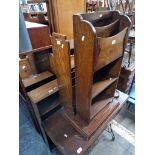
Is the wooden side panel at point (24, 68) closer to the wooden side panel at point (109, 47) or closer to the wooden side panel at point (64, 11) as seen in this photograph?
the wooden side panel at point (64, 11)

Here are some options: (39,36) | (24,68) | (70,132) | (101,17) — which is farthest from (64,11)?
(70,132)

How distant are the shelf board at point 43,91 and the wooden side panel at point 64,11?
577mm

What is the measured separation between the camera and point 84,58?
777 mm

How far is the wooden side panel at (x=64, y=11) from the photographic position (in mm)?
1231

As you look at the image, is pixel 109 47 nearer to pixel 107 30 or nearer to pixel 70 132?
pixel 107 30

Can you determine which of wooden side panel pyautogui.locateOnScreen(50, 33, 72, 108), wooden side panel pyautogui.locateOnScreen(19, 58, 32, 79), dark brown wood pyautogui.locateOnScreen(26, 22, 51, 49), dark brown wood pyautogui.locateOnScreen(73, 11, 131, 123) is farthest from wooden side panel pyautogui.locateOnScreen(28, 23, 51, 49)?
dark brown wood pyautogui.locateOnScreen(73, 11, 131, 123)

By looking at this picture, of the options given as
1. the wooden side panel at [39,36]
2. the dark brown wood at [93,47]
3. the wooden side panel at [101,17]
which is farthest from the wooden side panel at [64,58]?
the wooden side panel at [39,36]

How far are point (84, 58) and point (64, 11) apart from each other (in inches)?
30.6

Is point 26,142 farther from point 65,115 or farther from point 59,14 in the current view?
point 59,14
